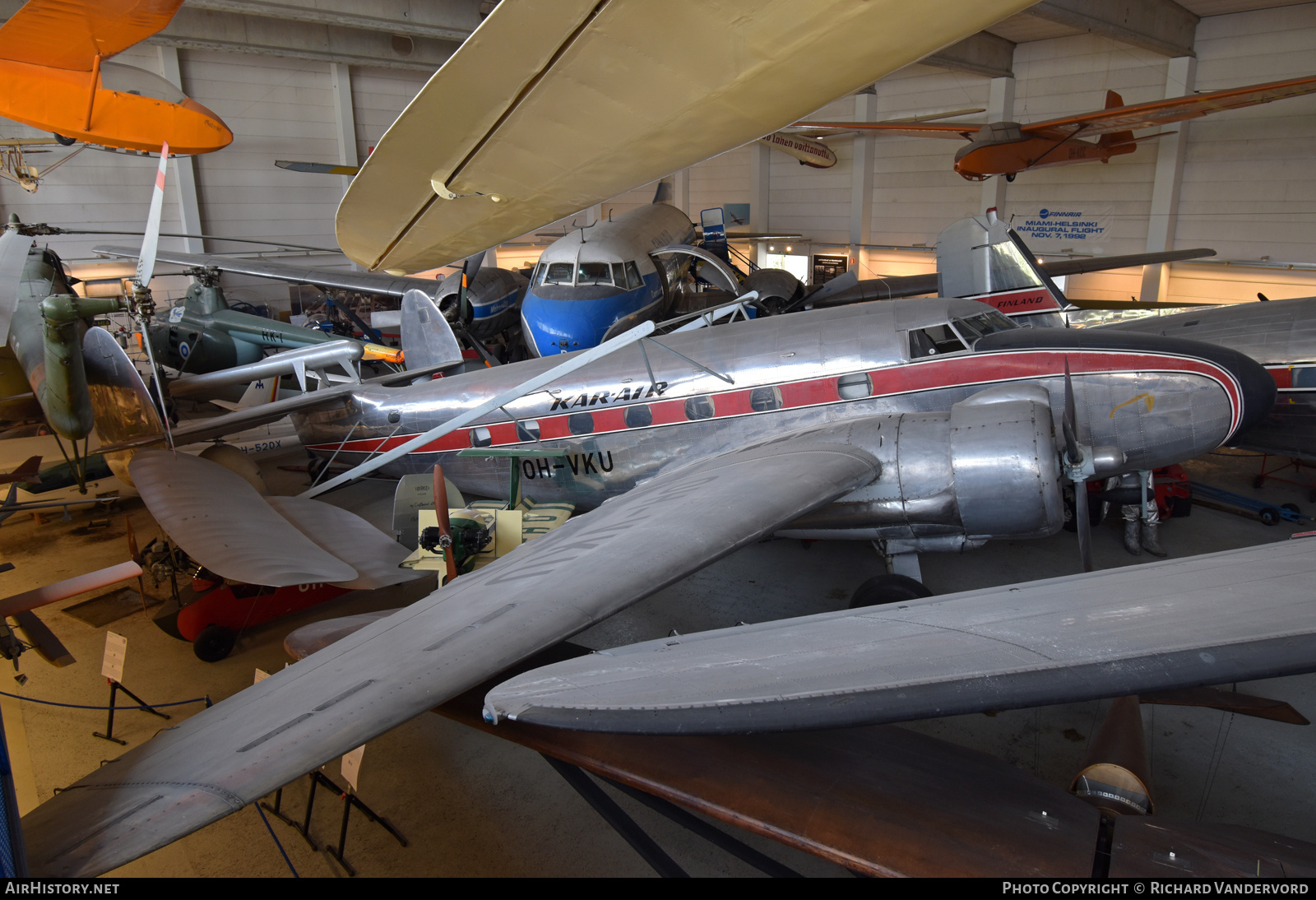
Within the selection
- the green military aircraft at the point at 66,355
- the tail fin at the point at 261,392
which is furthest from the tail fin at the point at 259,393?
the green military aircraft at the point at 66,355

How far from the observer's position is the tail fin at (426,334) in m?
10.6

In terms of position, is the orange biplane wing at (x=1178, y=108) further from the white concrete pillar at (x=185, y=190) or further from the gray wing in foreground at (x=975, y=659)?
the white concrete pillar at (x=185, y=190)

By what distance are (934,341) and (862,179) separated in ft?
59.9

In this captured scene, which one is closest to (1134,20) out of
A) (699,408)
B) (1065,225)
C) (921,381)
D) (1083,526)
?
(1065,225)

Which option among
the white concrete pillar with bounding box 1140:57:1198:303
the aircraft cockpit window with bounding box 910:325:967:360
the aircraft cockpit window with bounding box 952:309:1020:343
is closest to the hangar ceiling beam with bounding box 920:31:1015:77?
the white concrete pillar with bounding box 1140:57:1198:303

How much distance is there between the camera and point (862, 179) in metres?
22.9

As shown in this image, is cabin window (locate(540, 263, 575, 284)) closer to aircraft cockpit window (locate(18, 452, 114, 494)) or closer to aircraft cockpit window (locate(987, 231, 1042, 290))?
aircraft cockpit window (locate(987, 231, 1042, 290))

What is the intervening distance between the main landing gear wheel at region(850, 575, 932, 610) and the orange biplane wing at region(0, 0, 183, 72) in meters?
12.8

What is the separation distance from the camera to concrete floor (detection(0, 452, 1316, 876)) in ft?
14.0

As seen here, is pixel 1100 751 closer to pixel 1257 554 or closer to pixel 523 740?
pixel 1257 554

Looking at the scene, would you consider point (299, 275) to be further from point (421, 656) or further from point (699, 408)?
point (421, 656)

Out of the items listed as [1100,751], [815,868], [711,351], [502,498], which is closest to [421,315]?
[502,498]

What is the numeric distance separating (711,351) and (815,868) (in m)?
4.86

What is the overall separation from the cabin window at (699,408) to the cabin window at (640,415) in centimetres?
42
